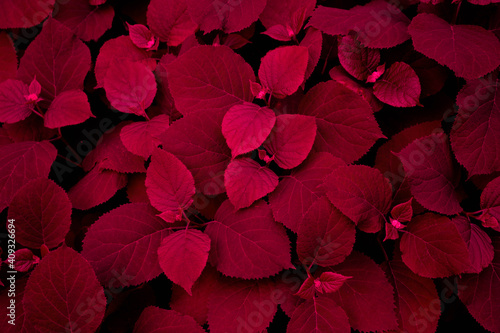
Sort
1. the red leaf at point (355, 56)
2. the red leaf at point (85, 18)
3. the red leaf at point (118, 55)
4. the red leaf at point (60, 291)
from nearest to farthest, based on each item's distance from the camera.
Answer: the red leaf at point (60, 291)
the red leaf at point (355, 56)
the red leaf at point (118, 55)
the red leaf at point (85, 18)

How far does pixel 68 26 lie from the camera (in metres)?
1.38

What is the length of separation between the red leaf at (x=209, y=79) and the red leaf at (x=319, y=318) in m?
0.61

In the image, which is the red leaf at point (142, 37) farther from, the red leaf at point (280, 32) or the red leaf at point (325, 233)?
the red leaf at point (325, 233)

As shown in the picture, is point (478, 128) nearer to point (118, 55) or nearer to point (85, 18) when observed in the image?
point (118, 55)

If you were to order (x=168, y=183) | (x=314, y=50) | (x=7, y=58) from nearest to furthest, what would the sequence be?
(x=168, y=183), (x=314, y=50), (x=7, y=58)

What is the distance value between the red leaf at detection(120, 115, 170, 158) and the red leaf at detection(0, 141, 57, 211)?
0.27 m

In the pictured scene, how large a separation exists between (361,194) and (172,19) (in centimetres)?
88

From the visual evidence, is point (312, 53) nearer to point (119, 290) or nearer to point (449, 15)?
point (449, 15)

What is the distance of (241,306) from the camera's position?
1002 mm

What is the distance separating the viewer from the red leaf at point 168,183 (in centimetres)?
99

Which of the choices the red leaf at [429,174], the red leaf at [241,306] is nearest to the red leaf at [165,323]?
the red leaf at [241,306]

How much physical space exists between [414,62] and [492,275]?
0.68m

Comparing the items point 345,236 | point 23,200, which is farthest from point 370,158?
point 23,200

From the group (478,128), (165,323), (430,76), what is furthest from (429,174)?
(165,323)
